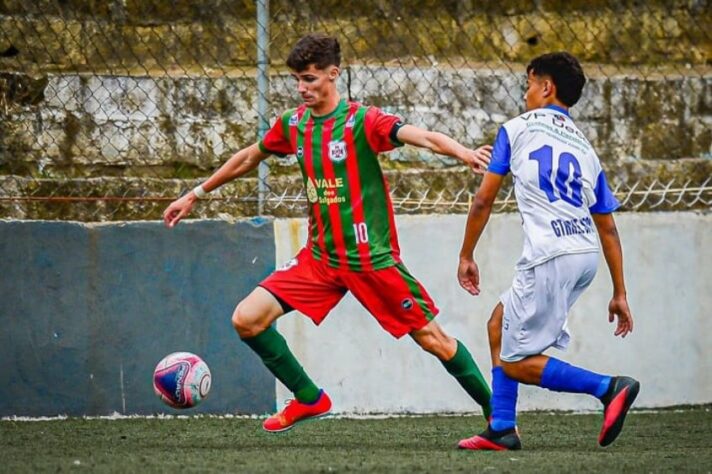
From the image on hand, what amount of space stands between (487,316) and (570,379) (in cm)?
222

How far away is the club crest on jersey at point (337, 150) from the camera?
21.2ft

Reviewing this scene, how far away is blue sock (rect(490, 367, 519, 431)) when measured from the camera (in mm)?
6207

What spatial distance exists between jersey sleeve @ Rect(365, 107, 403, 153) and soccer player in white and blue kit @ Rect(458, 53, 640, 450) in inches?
21.2

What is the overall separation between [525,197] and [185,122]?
3.34m

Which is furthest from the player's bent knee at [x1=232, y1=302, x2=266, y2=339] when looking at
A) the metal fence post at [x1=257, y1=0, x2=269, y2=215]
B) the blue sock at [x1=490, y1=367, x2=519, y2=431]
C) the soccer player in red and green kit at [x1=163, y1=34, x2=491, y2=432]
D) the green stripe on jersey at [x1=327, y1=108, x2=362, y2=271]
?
the metal fence post at [x1=257, y1=0, x2=269, y2=215]

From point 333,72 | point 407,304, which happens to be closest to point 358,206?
point 407,304

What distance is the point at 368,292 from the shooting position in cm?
654

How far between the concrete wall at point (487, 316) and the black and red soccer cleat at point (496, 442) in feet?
6.33

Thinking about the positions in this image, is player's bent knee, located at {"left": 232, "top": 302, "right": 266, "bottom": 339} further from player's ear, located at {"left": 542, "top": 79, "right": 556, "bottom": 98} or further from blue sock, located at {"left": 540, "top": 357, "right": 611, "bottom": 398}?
player's ear, located at {"left": 542, "top": 79, "right": 556, "bottom": 98}

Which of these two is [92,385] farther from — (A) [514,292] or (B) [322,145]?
(A) [514,292]

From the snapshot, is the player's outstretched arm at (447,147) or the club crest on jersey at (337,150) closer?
the player's outstretched arm at (447,147)

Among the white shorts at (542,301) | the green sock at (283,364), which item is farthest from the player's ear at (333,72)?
the white shorts at (542,301)

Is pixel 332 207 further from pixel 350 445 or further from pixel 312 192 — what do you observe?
pixel 350 445

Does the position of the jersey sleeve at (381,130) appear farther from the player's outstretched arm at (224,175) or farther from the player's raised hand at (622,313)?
the player's raised hand at (622,313)
